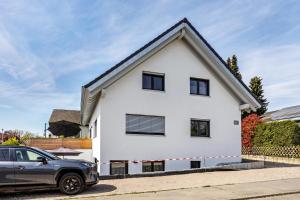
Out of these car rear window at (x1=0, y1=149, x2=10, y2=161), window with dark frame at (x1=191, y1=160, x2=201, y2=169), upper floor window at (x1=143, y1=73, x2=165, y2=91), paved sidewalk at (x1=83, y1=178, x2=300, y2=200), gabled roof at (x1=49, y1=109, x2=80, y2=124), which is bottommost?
paved sidewalk at (x1=83, y1=178, x2=300, y2=200)

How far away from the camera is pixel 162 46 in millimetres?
18594

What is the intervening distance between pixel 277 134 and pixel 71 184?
1948cm

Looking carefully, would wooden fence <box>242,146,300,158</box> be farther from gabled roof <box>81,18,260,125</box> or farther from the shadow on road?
the shadow on road

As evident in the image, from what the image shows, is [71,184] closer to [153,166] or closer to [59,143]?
[153,166]

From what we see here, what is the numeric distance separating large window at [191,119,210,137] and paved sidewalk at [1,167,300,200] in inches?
114

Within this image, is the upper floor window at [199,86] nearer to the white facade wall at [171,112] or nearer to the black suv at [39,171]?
the white facade wall at [171,112]

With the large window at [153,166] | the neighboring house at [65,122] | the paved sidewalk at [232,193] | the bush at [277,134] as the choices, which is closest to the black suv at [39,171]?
the paved sidewalk at [232,193]

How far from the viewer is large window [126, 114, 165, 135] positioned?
17.9m

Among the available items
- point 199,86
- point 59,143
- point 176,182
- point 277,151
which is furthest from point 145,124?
point 277,151

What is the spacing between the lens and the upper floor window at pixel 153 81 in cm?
1873

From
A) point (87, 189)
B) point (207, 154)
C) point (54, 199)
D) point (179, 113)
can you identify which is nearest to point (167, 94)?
point (179, 113)

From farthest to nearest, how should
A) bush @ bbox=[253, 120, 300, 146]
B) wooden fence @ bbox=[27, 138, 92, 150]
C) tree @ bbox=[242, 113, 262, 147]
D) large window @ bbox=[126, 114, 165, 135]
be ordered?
tree @ bbox=[242, 113, 262, 147]
bush @ bbox=[253, 120, 300, 146]
wooden fence @ bbox=[27, 138, 92, 150]
large window @ bbox=[126, 114, 165, 135]

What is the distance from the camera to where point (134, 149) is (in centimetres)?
1780

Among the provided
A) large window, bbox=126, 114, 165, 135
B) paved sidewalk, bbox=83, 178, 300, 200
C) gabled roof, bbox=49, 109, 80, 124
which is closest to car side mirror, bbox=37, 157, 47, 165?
paved sidewalk, bbox=83, 178, 300, 200
